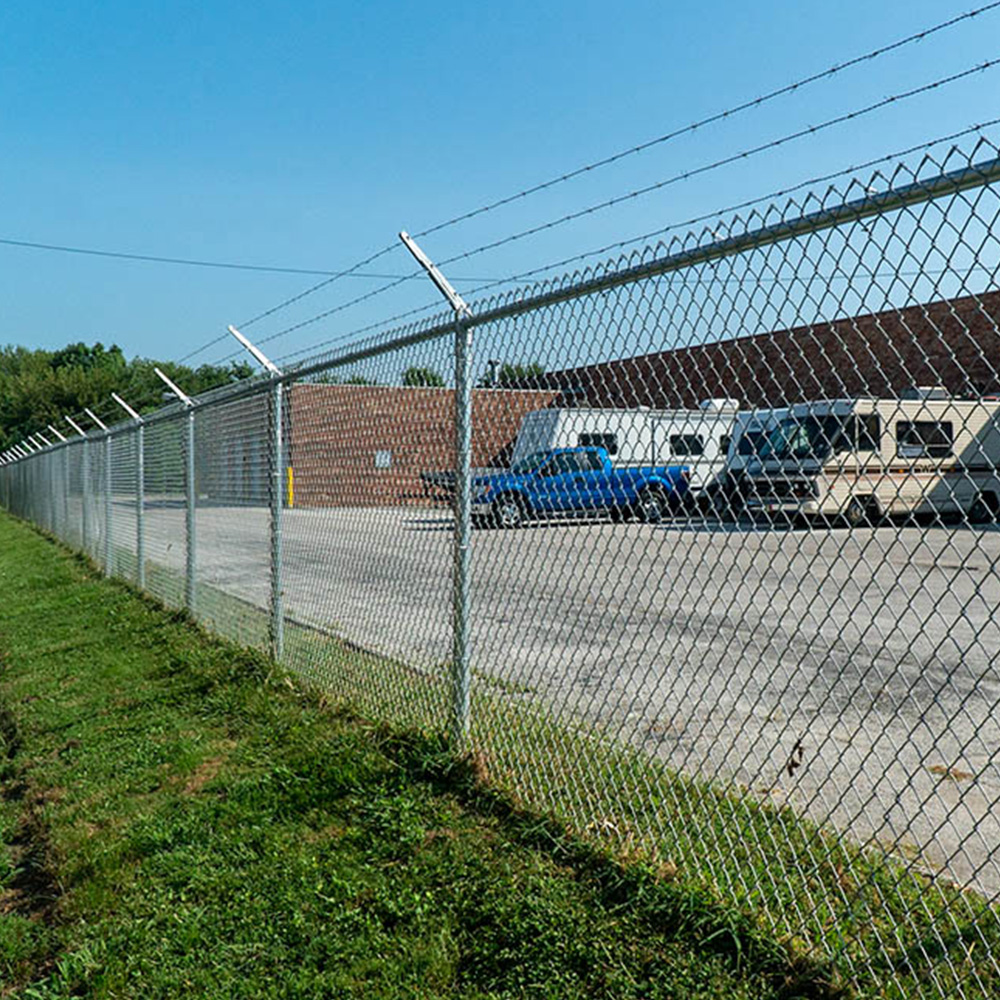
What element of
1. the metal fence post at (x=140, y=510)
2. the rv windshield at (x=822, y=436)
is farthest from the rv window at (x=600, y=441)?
the metal fence post at (x=140, y=510)

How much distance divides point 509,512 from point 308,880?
5.85 feet

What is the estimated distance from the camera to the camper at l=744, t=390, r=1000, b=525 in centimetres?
245

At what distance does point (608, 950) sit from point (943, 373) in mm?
1859

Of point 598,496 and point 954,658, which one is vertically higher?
point 598,496

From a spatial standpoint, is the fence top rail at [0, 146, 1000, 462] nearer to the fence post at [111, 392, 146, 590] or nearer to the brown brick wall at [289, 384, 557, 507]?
the brown brick wall at [289, 384, 557, 507]

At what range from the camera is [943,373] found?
2.44 meters

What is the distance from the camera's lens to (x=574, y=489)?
13.1 feet

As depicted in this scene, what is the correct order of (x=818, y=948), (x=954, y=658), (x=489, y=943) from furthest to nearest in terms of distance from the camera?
1. (x=954, y=658)
2. (x=489, y=943)
3. (x=818, y=948)

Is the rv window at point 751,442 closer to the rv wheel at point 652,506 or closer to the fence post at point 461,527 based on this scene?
the rv wheel at point 652,506

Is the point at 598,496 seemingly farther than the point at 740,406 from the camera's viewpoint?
Yes

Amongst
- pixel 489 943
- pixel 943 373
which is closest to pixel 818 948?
pixel 489 943

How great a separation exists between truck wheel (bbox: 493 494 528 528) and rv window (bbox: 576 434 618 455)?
440mm

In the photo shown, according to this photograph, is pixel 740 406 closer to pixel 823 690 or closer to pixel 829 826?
pixel 829 826

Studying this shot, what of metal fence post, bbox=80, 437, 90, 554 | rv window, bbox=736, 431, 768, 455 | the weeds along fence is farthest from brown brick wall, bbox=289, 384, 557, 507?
metal fence post, bbox=80, 437, 90, 554
